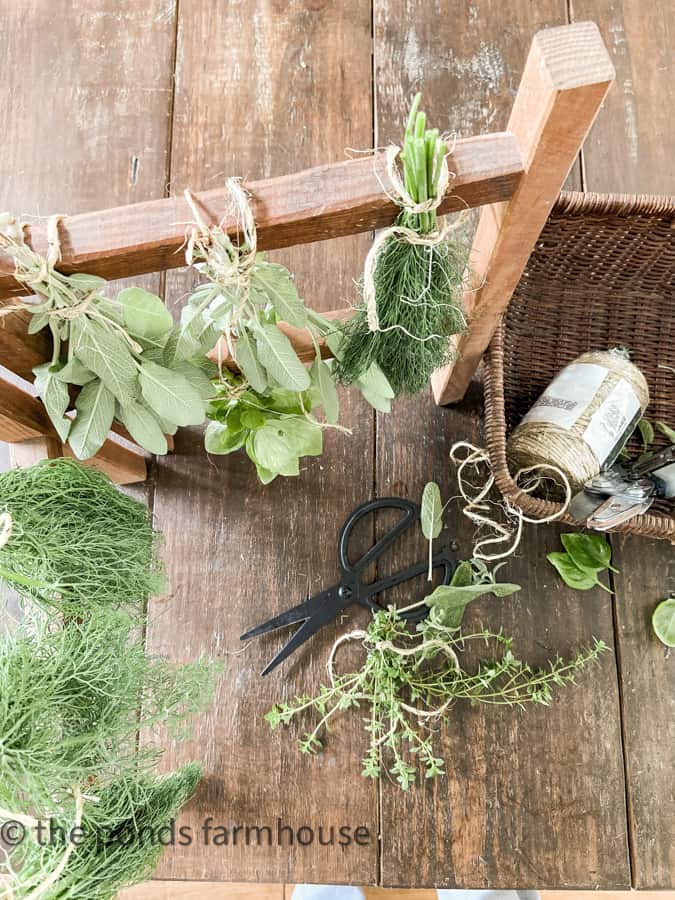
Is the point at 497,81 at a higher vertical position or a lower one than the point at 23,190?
higher

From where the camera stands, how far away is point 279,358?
61 centimetres

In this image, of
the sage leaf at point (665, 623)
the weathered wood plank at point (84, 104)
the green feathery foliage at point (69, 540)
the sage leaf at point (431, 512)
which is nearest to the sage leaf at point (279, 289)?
the green feathery foliage at point (69, 540)

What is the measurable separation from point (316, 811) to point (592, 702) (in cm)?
35

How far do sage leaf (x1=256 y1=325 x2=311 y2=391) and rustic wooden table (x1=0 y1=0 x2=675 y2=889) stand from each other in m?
0.35

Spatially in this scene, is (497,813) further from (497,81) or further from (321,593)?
(497,81)

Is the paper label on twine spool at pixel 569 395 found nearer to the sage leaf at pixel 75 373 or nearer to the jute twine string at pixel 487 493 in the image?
the jute twine string at pixel 487 493

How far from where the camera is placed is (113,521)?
2.20 feet

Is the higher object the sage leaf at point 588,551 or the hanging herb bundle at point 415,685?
the sage leaf at point 588,551

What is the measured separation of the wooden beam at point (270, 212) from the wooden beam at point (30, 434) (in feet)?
0.58

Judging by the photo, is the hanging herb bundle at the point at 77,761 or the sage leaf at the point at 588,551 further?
the sage leaf at the point at 588,551

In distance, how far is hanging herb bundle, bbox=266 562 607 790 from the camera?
2.80 ft

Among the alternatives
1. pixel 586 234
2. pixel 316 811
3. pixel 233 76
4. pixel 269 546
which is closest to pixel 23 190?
pixel 233 76

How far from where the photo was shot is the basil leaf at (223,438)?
2.65ft

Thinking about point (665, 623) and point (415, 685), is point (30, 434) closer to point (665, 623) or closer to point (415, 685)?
point (415, 685)
